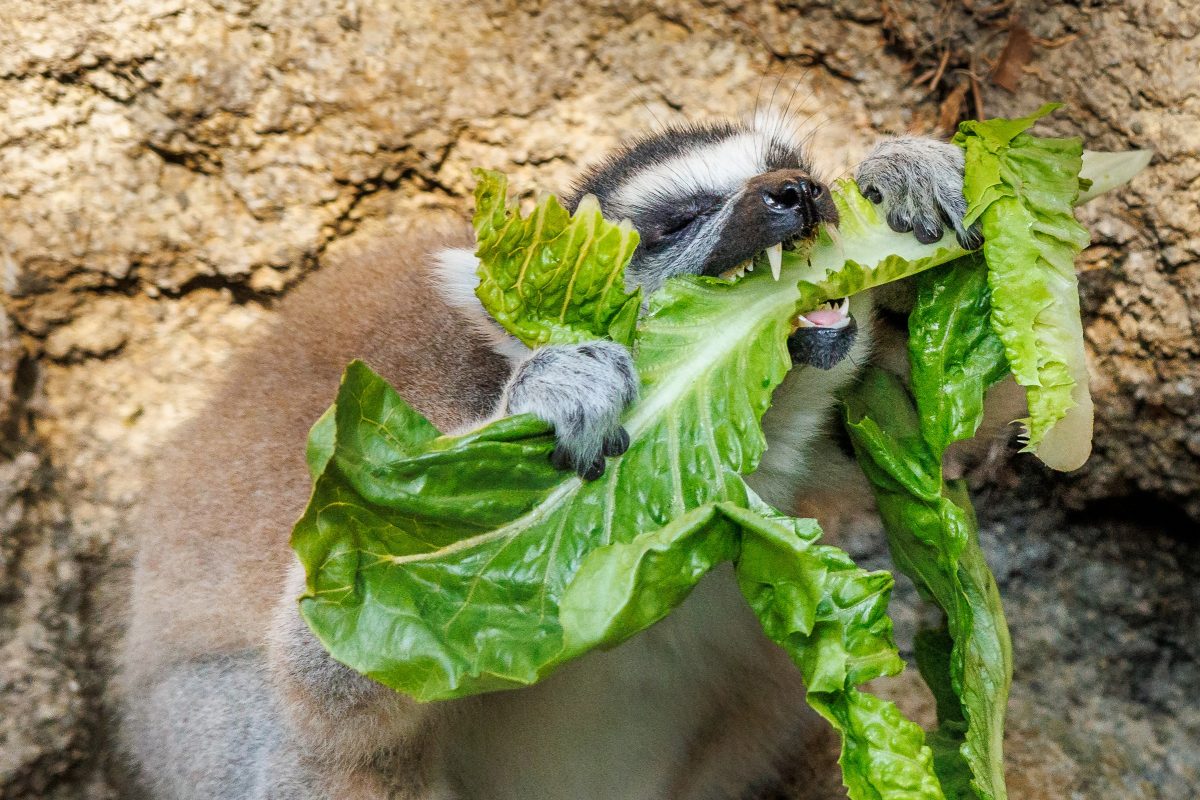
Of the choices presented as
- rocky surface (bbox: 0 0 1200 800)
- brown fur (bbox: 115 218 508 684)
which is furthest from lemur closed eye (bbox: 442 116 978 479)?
rocky surface (bbox: 0 0 1200 800)

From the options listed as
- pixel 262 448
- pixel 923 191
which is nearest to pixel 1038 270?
pixel 923 191

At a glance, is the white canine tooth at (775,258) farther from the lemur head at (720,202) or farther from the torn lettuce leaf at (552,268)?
the torn lettuce leaf at (552,268)

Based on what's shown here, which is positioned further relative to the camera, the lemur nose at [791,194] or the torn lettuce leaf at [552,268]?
the lemur nose at [791,194]

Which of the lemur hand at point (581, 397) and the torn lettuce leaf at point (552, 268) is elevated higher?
the torn lettuce leaf at point (552, 268)

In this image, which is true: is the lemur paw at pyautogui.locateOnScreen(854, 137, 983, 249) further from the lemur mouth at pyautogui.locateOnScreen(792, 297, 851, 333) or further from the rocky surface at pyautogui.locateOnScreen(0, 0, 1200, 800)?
the rocky surface at pyautogui.locateOnScreen(0, 0, 1200, 800)

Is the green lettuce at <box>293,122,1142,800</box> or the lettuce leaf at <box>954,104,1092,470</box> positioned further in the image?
the lettuce leaf at <box>954,104,1092,470</box>

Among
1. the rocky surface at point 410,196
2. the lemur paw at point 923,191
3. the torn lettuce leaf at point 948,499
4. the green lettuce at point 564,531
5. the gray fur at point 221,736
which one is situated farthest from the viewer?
the rocky surface at point 410,196

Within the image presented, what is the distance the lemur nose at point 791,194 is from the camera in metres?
2.47

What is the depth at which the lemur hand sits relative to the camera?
7.32 ft

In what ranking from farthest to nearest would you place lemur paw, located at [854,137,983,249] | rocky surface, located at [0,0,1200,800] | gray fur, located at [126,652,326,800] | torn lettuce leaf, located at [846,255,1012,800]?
rocky surface, located at [0,0,1200,800], gray fur, located at [126,652,326,800], lemur paw, located at [854,137,983,249], torn lettuce leaf, located at [846,255,1012,800]

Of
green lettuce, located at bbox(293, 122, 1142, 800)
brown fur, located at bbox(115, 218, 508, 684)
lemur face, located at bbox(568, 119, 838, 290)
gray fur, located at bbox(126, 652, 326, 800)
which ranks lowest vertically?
gray fur, located at bbox(126, 652, 326, 800)

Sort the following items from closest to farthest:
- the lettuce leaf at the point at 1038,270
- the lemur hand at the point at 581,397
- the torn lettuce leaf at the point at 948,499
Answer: the lemur hand at the point at 581,397 → the lettuce leaf at the point at 1038,270 → the torn lettuce leaf at the point at 948,499

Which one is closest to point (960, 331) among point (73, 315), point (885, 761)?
point (885, 761)

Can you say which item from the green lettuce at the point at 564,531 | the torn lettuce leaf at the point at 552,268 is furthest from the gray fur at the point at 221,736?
the torn lettuce leaf at the point at 552,268
